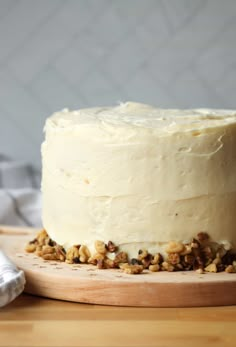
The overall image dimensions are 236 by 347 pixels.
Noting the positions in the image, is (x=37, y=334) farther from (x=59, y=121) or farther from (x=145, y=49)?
(x=145, y=49)

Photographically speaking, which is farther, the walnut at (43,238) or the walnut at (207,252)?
the walnut at (43,238)

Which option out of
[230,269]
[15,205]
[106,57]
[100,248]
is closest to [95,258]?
[100,248]

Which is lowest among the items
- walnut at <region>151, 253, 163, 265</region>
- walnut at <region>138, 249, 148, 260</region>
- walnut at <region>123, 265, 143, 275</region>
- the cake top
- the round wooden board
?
the round wooden board

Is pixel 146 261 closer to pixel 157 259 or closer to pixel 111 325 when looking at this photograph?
pixel 157 259

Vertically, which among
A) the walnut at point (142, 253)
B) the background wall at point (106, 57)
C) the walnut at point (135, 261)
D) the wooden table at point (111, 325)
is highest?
the background wall at point (106, 57)

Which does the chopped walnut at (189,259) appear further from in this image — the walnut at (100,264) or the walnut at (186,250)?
the walnut at (100,264)

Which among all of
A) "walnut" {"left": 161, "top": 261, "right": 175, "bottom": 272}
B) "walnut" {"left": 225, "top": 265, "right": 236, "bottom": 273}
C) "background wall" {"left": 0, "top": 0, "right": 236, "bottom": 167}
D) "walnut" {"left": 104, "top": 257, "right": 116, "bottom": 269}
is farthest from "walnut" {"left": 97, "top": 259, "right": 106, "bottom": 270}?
"background wall" {"left": 0, "top": 0, "right": 236, "bottom": 167}

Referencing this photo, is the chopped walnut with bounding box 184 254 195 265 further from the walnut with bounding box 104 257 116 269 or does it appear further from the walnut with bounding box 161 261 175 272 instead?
the walnut with bounding box 104 257 116 269

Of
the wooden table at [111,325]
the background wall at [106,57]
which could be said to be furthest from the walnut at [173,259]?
the background wall at [106,57]
